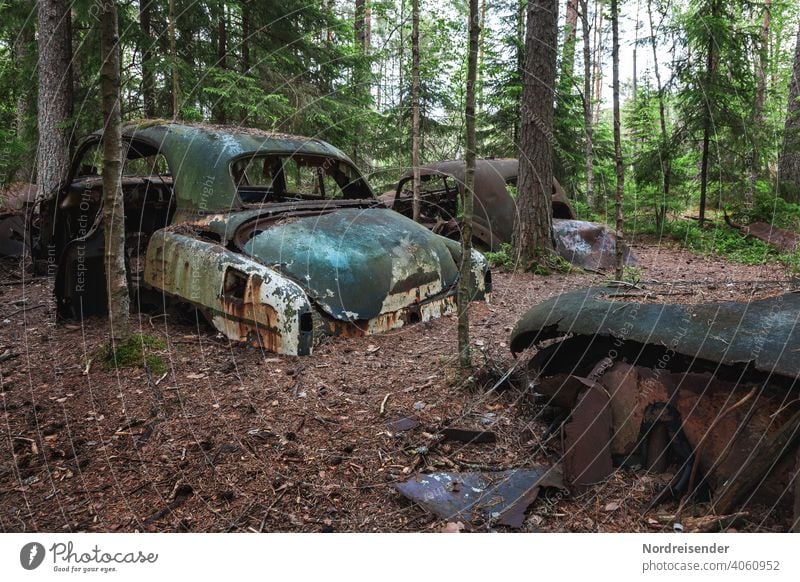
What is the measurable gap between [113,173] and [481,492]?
311cm

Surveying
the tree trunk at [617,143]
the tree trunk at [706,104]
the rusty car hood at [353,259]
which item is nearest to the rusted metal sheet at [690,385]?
the rusty car hood at [353,259]

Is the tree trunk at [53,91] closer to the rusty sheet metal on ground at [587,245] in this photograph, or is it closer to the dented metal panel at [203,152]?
the dented metal panel at [203,152]

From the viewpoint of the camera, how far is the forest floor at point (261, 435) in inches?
81.4

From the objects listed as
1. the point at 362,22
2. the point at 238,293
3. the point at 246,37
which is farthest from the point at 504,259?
the point at 362,22

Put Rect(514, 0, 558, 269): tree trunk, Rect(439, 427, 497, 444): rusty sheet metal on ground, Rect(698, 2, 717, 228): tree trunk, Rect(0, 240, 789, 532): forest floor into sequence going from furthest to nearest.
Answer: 1. Rect(698, 2, 717, 228): tree trunk
2. Rect(514, 0, 558, 269): tree trunk
3. Rect(439, 427, 497, 444): rusty sheet metal on ground
4. Rect(0, 240, 789, 532): forest floor

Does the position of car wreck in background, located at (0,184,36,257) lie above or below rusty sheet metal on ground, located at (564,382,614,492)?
above

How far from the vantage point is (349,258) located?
3.91m

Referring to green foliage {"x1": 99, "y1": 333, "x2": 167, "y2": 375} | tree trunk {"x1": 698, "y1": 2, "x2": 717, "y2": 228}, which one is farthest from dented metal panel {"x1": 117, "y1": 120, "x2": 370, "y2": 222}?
tree trunk {"x1": 698, "y1": 2, "x2": 717, "y2": 228}

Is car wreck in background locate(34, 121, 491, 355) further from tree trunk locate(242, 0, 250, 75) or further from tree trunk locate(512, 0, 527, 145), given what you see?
tree trunk locate(512, 0, 527, 145)

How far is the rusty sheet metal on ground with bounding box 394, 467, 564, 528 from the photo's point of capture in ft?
6.61

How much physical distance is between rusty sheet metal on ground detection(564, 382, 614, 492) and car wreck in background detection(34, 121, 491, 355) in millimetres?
1939

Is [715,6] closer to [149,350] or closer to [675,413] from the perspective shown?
[675,413]
